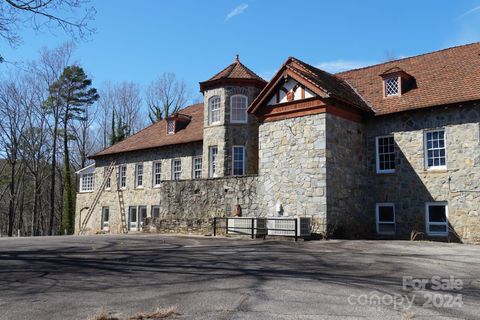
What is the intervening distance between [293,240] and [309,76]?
7.17 meters

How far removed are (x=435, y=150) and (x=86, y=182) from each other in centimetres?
2746

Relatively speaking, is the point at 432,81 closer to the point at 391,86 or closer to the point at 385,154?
the point at 391,86

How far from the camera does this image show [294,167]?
19484 mm

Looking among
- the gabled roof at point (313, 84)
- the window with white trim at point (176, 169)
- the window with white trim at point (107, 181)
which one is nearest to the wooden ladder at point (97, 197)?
the window with white trim at point (107, 181)

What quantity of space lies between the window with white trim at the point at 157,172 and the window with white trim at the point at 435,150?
57.8 feet

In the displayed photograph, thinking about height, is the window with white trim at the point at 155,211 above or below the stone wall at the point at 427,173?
below

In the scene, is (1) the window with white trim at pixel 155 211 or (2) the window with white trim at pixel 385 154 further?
(1) the window with white trim at pixel 155 211

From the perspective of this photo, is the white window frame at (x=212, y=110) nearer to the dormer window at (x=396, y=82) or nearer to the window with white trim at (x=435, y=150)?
the dormer window at (x=396, y=82)

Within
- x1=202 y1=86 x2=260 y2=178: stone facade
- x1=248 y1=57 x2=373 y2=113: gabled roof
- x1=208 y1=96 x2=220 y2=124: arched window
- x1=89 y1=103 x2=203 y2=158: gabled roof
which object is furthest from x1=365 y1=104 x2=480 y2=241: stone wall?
x1=89 y1=103 x2=203 y2=158: gabled roof

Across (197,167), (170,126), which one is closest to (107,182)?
(170,126)

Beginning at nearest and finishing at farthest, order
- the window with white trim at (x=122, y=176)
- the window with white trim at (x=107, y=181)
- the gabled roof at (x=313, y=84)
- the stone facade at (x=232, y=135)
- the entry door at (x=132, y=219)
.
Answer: the gabled roof at (x=313, y=84) < the stone facade at (x=232, y=135) < the entry door at (x=132, y=219) < the window with white trim at (x=122, y=176) < the window with white trim at (x=107, y=181)

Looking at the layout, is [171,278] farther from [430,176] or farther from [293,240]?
[430,176]

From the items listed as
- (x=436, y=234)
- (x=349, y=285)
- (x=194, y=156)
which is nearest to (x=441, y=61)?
(x=436, y=234)

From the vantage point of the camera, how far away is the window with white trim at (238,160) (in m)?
25.3
